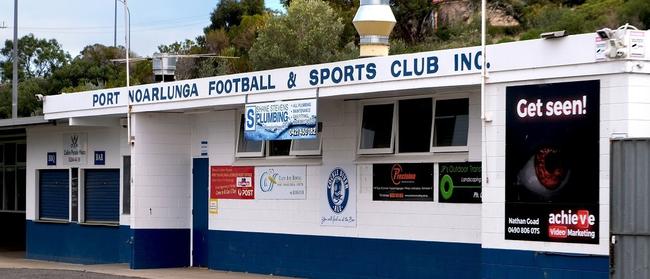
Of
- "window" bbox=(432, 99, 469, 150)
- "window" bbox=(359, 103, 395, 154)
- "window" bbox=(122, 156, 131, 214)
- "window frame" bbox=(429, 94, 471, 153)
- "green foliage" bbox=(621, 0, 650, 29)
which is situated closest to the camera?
"window frame" bbox=(429, 94, 471, 153)

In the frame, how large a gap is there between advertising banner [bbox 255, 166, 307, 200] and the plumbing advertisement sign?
5.36m

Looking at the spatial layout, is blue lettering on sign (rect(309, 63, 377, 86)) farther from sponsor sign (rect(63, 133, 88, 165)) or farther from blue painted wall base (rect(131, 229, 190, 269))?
sponsor sign (rect(63, 133, 88, 165))

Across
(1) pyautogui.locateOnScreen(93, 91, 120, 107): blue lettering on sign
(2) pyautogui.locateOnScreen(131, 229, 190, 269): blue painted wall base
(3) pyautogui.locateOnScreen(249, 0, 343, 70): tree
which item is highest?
(3) pyautogui.locateOnScreen(249, 0, 343, 70): tree

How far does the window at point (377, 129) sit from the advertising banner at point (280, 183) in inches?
58.1

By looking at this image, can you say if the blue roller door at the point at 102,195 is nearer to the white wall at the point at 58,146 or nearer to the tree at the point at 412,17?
the white wall at the point at 58,146

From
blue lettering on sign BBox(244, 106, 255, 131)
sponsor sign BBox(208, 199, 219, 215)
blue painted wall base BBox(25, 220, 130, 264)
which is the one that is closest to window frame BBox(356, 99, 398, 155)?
blue lettering on sign BBox(244, 106, 255, 131)

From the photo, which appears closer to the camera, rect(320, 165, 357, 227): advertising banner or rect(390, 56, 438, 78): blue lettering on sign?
rect(390, 56, 438, 78): blue lettering on sign

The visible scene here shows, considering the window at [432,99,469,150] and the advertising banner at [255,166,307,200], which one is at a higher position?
the window at [432,99,469,150]

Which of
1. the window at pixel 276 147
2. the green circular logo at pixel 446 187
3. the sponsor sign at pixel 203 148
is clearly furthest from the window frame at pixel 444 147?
the sponsor sign at pixel 203 148

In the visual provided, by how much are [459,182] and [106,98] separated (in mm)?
8549

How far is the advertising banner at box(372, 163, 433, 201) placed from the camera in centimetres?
1564

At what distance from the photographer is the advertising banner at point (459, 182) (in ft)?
48.6

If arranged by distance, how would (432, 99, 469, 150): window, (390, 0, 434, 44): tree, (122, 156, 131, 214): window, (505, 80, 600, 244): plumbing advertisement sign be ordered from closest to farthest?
(505, 80, 600, 244): plumbing advertisement sign < (432, 99, 469, 150): window < (122, 156, 131, 214): window < (390, 0, 434, 44): tree

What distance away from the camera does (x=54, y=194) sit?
2392 centimetres
